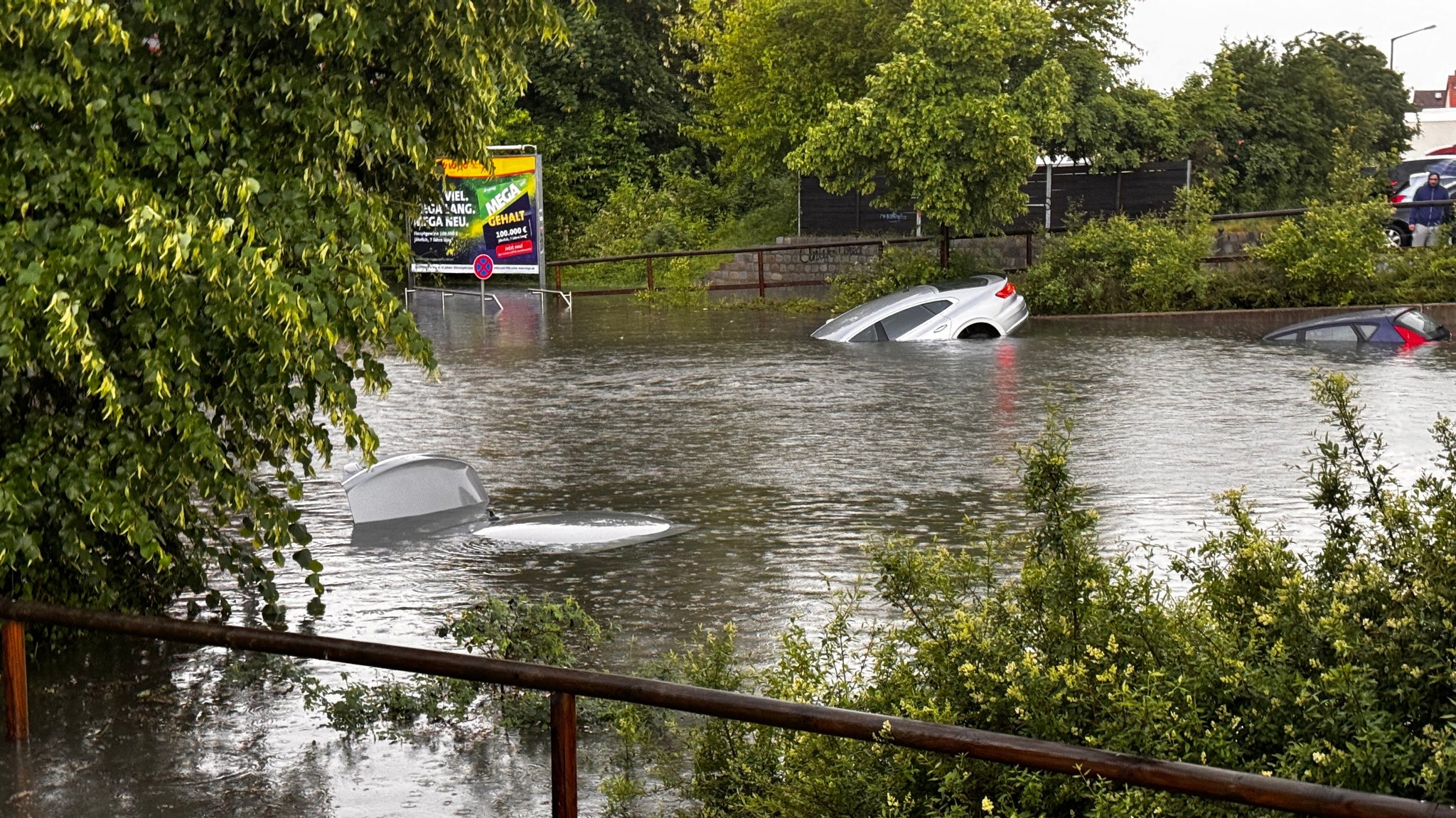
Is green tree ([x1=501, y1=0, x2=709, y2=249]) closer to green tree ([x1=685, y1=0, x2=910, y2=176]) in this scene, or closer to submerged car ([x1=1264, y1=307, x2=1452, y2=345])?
green tree ([x1=685, y1=0, x2=910, y2=176])

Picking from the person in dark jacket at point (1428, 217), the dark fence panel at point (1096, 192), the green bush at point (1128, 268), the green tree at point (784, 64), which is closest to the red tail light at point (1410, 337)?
the green bush at point (1128, 268)

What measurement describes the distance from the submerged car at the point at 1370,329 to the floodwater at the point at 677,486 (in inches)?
25.5

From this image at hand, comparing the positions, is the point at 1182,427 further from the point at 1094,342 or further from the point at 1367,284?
the point at 1367,284

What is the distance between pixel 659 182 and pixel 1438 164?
22473 mm

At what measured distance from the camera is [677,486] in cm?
1283

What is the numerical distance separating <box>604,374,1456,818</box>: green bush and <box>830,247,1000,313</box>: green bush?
74.1 feet

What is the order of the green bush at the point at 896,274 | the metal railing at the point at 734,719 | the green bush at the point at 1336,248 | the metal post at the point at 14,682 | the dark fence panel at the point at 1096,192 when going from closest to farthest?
the metal railing at the point at 734,719 → the metal post at the point at 14,682 → the green bush at the point at 1336,248 → the green bush at the point at 896,274 → the dark fence panel at the point at 1096,192

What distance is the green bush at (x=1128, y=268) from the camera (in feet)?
86.3

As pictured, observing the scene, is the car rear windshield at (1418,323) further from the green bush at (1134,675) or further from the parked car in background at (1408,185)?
the green bush at (1134,675)

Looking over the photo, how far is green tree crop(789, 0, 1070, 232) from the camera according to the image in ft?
89.9

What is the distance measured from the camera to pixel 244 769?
630 cm

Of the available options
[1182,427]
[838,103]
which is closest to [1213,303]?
[838,103]

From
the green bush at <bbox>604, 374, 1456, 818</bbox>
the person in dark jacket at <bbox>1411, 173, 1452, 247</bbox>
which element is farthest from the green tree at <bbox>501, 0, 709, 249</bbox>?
the green bush at <bbox>604, 374, 1456, 818</bbox>

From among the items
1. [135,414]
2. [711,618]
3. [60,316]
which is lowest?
[711,618]
